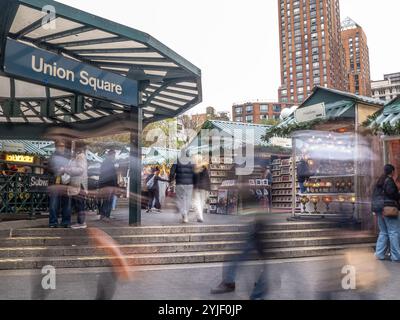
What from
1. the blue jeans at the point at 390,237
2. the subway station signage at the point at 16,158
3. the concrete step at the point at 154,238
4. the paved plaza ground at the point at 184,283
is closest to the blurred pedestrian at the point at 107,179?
the concrete step at the point at 154,238

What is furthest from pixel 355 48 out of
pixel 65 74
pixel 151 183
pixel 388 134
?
pixel 65 74

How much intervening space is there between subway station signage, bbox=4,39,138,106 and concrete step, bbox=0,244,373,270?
300 cm

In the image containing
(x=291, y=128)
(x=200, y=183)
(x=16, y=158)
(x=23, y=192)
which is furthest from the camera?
(x=16, y=158)

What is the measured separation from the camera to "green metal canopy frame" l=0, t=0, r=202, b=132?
21.1ft

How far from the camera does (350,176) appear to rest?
10406 millimetres

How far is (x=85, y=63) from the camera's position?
750cm

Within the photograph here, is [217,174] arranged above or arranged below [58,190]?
above

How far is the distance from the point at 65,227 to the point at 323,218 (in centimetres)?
675

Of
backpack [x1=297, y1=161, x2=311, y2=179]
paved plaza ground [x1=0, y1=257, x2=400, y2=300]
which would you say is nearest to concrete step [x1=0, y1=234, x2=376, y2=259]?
paved plaza ground [x1=0, y1=257, x2=400, y2=300]

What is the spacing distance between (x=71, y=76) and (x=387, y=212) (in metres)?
6.41

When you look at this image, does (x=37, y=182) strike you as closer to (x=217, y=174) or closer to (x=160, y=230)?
(x=160, y=230)

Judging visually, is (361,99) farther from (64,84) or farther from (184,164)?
(64,84)

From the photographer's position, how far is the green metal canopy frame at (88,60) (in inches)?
253

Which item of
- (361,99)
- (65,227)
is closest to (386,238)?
(361,99)
